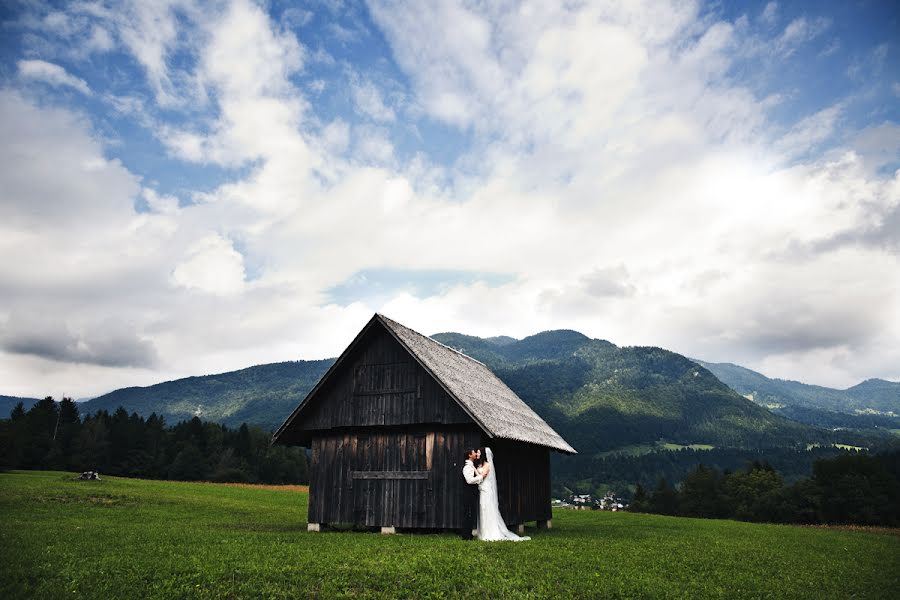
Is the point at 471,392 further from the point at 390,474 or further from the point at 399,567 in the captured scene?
the point at 399,567

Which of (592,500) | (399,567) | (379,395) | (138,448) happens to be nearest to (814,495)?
(379,395)

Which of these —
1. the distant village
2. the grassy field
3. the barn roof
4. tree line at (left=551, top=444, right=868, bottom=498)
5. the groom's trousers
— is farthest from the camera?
tree line at (left=551, top=444, right=868, bottom=498)

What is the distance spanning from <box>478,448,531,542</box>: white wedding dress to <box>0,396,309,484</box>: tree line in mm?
79466

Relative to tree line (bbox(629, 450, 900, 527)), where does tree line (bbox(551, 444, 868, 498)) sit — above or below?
below

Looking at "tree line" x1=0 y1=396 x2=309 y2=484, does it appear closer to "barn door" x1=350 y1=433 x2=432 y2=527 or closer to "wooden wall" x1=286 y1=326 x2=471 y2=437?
"wooden wall" x1=286 y1=326 x2=471 y2=437

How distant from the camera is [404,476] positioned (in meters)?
22.0

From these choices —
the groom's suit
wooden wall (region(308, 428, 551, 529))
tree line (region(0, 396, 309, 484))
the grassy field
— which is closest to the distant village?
tree line (region(0, 396, 309, 484))

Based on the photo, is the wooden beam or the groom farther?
the wooden beam

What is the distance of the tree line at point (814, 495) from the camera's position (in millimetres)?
66250

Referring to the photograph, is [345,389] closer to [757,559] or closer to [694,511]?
[757,559]

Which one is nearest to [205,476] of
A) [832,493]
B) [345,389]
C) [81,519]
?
[81,519]

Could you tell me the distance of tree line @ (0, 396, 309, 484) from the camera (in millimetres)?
84812

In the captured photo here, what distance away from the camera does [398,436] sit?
22.6m

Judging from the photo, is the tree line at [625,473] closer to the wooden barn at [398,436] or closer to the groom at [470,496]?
the wooden barn at [398,436]
